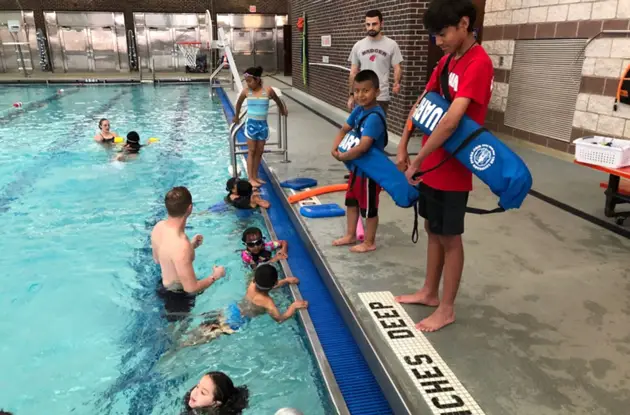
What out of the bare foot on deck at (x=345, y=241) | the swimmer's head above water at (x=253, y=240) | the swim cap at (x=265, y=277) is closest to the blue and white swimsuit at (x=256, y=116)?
the swimmer's head above water at (x=253, y=240)

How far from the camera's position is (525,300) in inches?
119

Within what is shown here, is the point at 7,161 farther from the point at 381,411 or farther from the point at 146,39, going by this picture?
the point at 146,39

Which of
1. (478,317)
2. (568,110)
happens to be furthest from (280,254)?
(568,110)

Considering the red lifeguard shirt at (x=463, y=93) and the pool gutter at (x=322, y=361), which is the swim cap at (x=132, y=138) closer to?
the pool gutter at (x=322, y=361)

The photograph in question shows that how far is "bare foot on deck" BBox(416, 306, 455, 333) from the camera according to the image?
106 inches

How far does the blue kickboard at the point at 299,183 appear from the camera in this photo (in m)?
5.33

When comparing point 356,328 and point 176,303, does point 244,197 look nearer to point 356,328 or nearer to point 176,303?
point 176,303

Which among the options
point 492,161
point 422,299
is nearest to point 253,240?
point 422,299

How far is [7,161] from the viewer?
24.6ft

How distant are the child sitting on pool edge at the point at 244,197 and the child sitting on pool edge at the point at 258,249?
1.06 metres

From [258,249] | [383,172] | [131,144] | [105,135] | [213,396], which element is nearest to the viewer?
[213,396]

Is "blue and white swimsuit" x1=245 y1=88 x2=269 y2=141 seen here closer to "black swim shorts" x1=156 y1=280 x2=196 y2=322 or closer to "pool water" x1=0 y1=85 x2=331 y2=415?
"pool water" x1=0 y1=85 x2=331 y2=415

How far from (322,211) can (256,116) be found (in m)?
1.58

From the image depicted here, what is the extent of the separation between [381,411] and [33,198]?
526cm
